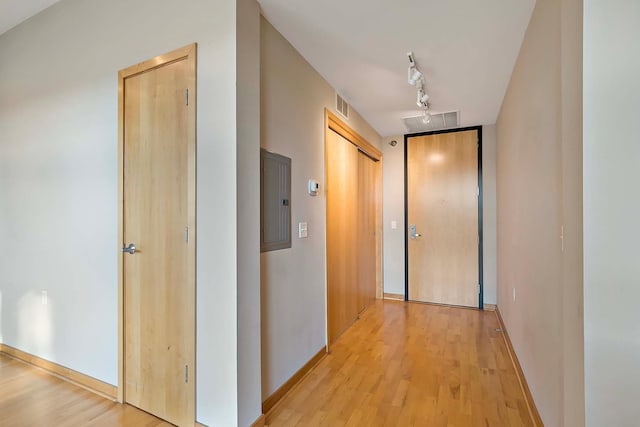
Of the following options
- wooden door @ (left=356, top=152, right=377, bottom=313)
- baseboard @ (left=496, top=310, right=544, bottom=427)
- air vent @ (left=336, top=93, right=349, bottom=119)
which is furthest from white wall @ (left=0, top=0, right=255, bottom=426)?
wooden door @ (left=356, top=152, right=377, bottom=313)

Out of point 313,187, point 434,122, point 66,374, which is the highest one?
point 434,122

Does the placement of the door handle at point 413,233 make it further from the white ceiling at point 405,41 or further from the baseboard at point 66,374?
the baseboard at point 66,374

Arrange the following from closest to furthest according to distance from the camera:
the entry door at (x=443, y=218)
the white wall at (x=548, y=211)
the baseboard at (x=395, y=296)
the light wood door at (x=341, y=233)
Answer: the white wall at (x=548, y=211), the light wood door at (x=341, y=233), the entry door at (x=443, y=218), the baseboard at (x=395, y=296)

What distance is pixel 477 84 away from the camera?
285cm

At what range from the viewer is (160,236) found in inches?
71.7

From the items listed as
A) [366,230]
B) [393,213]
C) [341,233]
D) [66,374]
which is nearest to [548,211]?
[341,233]

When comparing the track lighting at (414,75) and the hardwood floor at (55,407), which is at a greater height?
the track lighting at (414,75)

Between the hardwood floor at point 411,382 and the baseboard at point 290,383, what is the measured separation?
0.04 metres

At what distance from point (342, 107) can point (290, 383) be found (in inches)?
103

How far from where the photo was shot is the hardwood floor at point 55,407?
177 centimetres

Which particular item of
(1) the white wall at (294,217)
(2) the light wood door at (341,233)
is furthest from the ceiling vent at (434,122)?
(1) the white wall at (294,217)

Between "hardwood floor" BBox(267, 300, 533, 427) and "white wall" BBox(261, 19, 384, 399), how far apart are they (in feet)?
0.82

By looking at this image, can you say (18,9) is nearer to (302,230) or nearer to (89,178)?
(89,178)

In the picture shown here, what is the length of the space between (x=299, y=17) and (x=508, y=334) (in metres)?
3.32
